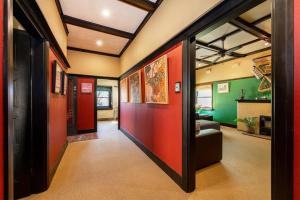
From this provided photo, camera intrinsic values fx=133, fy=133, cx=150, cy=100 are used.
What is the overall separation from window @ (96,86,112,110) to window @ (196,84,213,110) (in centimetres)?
566

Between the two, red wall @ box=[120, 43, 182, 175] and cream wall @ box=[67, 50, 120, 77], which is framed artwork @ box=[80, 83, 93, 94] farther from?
red wall @ box=[120, 43, 182, 175]

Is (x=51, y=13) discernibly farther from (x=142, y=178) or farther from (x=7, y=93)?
(x=142, y=178)

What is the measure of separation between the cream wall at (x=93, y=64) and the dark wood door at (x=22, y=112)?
3164 millimetres

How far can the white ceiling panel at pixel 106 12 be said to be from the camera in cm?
266

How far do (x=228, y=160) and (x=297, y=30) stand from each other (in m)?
2.69

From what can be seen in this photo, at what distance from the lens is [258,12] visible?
2.75 metres

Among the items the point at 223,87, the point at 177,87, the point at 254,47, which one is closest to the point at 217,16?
the point at 177,87

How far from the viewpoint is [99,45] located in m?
4.61

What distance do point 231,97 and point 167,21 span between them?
203 inches

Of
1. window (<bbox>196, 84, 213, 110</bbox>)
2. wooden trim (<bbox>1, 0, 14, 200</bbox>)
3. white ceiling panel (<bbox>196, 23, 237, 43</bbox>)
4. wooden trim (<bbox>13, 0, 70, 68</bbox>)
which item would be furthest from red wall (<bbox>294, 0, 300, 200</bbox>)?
window (<bbox>196, 84, 213, 110</bbox>)

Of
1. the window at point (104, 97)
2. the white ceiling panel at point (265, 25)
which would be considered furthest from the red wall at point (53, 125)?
the window at point (104, 97)

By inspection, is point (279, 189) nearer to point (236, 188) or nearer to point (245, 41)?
point (236, 188)

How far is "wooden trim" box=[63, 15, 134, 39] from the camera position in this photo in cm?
314

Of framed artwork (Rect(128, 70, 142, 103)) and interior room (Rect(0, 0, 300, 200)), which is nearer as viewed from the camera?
interior room (Rect(0, 0, 300, 200))
